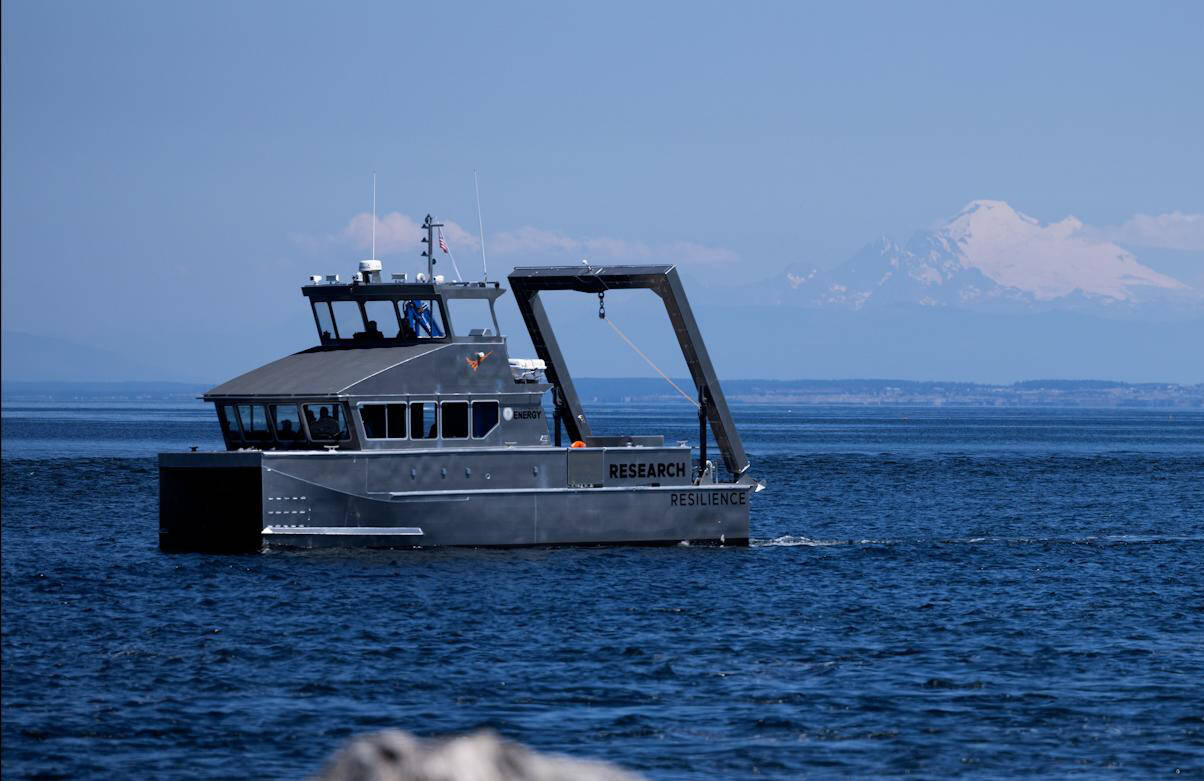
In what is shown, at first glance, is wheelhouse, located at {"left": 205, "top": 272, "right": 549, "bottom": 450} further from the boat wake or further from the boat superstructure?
the boat wake

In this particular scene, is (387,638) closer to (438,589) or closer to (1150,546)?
(438,589)

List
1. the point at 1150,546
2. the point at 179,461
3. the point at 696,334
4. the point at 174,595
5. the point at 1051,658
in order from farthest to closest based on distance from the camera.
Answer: the point at 1150,546 → the point at 696,334 → the point at 179,461 → the point at 174,595 → the point at 1051,658

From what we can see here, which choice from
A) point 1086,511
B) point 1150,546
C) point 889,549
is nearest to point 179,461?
point 889,549

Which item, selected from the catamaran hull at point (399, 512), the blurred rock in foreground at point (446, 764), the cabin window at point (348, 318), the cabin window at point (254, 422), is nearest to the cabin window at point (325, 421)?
the cabin window at point (254, 422)

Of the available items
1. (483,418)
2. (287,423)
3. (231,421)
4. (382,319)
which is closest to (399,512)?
(483,418)

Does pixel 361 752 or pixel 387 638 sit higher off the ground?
pixel 361 752

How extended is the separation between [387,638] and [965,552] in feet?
64.1

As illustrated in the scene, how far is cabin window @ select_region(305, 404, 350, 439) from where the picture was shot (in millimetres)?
34812

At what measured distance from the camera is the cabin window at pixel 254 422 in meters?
35.4

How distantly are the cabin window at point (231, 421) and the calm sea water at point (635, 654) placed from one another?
2.56 m

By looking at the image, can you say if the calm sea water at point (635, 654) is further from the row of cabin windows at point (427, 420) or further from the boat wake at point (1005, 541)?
the row of cabin windows at point (427, 420)

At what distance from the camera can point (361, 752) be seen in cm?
920

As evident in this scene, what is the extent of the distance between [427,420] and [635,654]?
11.2m

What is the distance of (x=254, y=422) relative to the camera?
3562 cm
